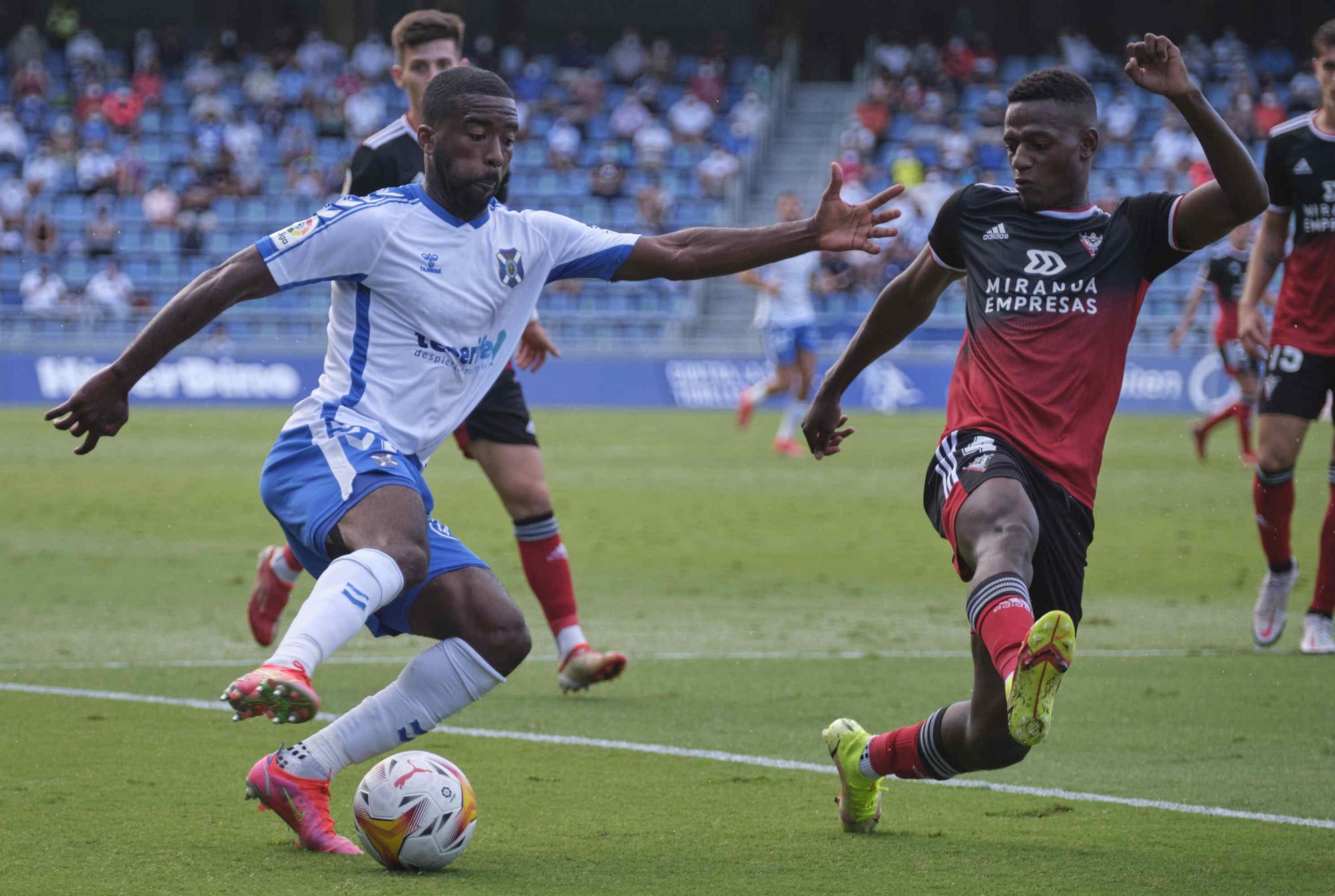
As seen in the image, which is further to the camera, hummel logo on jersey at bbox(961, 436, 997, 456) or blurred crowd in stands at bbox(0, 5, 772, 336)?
blurred crowd in stands at bbox(0, 5, 772, 336)

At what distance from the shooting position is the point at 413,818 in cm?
417

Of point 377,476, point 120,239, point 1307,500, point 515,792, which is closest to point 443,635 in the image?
point 377,476

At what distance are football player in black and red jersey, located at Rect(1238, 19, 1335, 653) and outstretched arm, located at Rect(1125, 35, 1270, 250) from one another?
3.20 metres

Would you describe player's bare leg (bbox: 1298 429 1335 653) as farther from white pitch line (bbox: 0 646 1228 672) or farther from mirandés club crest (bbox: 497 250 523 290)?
mirandés club crest (bbox: 497 250 523 290)

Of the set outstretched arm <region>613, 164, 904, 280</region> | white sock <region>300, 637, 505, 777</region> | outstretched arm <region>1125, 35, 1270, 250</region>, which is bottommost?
white sock <region>300, 637, 505, 777</region>

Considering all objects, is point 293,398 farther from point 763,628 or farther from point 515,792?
point 515,792

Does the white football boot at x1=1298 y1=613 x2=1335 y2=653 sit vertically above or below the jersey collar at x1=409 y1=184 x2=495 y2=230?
below

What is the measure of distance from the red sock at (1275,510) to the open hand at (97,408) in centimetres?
512

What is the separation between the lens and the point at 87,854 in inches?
166

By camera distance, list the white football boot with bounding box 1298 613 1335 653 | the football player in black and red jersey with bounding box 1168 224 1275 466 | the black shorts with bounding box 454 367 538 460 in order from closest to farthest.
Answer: the black shorts with bounding box 454 367 538 460 < the white football boot with bounding box 1298 613 1335 653 < the football player in black and red jersey with bounding box 1168 224 1275 466

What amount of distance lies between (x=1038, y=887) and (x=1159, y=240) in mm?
1748

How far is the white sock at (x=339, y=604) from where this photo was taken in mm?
3770

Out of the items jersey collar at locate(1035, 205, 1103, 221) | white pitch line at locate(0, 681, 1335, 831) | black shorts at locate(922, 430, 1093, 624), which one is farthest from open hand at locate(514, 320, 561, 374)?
black shorts at locate(922, 430, 1093, 624)

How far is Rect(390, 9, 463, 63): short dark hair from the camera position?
714 cm
